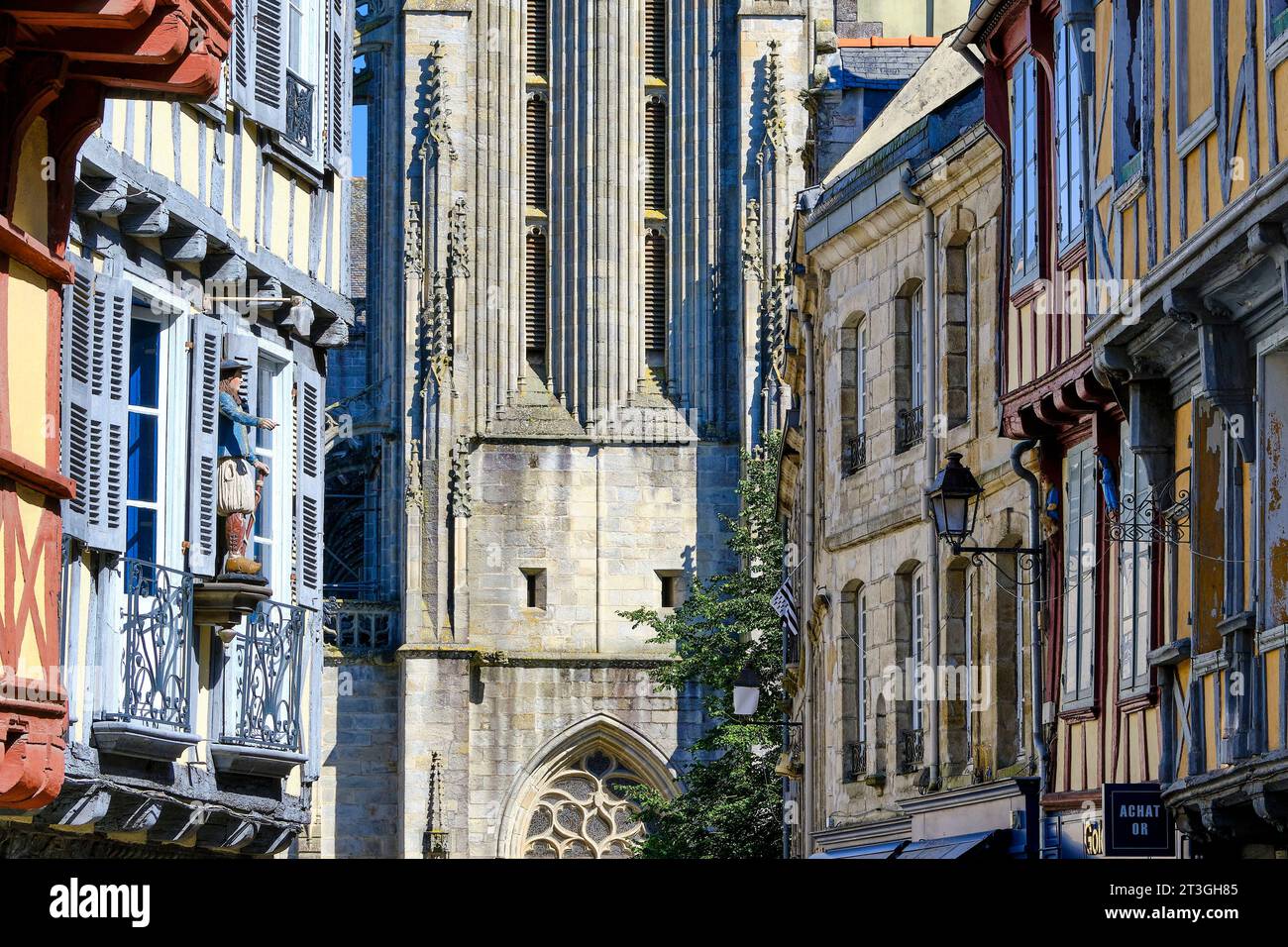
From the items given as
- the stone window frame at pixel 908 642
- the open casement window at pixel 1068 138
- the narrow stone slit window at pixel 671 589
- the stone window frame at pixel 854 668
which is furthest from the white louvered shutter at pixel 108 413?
the narrow stone slit window at pixel 671 589

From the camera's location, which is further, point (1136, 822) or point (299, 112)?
point (299, 112)

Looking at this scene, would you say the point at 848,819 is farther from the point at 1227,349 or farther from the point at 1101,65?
the point at 1227,349

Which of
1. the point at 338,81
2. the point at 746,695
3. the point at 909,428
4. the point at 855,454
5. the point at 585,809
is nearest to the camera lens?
the point at 338,81

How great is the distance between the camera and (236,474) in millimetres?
15461

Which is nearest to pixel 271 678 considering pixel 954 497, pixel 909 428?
pixel 954 497

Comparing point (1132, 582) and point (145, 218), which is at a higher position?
point (145, 218)

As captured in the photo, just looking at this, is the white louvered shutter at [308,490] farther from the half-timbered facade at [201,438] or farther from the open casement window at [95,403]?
the open casement window at [95,403]

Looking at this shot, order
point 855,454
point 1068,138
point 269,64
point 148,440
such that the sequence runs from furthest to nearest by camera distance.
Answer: point 855,454
point 269,64
point 1068,138
point 148,440

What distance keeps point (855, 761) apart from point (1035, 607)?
530 cm

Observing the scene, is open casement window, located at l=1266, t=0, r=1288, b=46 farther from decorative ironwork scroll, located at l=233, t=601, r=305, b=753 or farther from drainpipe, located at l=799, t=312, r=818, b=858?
drainpipe, located at l=799, t=312, r=818, b=858

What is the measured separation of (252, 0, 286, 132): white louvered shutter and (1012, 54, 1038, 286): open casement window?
415cm

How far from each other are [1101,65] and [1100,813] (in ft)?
12.1

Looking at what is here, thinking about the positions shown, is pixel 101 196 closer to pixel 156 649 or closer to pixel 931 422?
pixel 156 649

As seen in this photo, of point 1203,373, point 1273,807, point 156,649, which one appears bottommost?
point 1273,807
